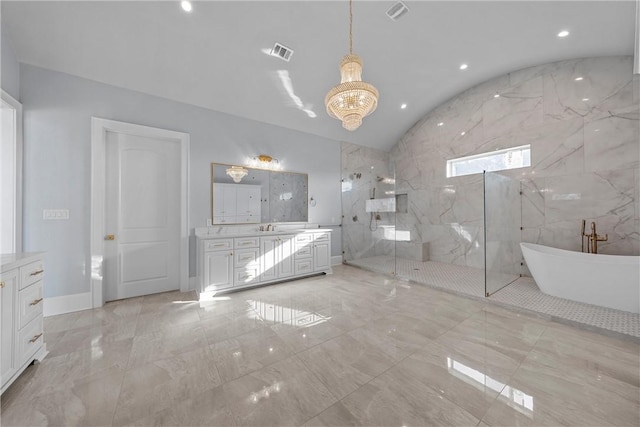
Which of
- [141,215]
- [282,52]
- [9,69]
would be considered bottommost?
[141,215]

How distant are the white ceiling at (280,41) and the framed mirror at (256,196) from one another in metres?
1.03

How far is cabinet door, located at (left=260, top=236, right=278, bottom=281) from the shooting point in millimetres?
3547

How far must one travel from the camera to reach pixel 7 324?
1.49 meters

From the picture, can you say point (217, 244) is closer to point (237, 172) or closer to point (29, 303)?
point (237, 172)

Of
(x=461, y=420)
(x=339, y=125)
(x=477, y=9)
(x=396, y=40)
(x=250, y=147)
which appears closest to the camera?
(x=461, y=420)

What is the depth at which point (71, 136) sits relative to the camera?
8.98ft

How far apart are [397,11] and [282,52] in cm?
150

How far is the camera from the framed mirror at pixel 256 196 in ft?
12.0

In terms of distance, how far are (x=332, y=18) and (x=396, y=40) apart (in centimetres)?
100

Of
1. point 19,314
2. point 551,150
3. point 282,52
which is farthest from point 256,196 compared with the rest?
point 551,150

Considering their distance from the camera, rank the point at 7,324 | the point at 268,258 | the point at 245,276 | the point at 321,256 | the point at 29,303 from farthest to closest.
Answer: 1. the point at 321,256
2. the point at 268,258
3. the point at 245,276
4. the point at 29,303
5. the point at 7,324

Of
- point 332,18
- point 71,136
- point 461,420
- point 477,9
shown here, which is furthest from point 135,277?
point 477,9

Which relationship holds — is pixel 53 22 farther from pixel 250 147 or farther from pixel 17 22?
pixel 250 147

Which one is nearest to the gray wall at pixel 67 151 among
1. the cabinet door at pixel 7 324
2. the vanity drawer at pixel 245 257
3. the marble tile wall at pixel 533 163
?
the vanity drawer at pixel 245 257
